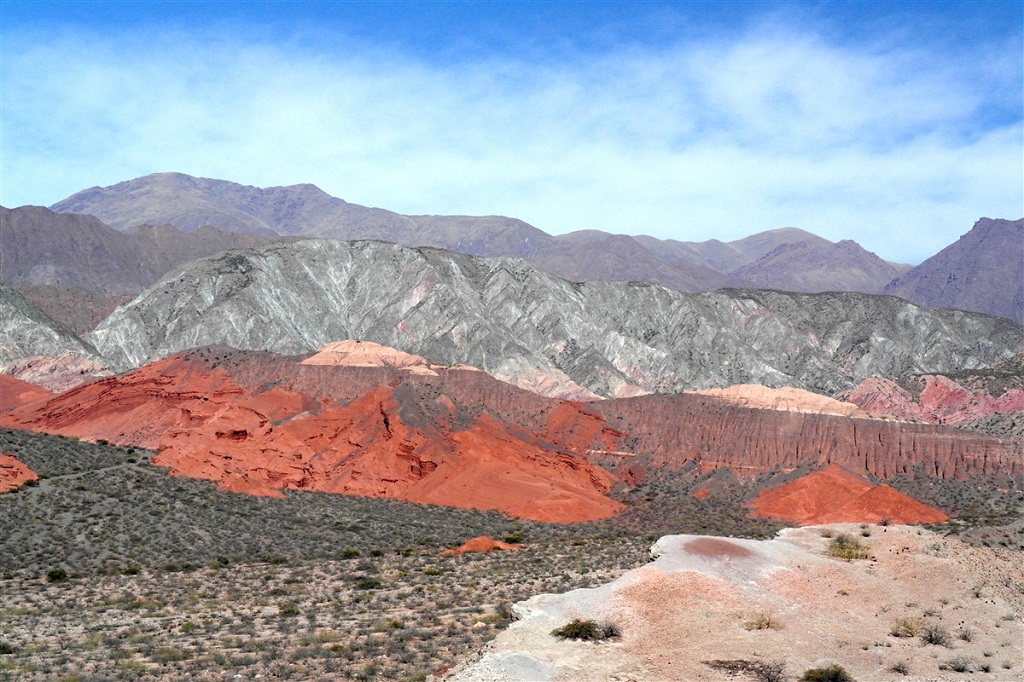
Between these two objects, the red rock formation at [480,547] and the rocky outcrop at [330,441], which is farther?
the rocky outcrop at [330,441]

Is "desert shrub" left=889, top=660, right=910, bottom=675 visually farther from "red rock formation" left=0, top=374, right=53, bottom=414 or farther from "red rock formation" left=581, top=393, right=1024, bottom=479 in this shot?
"red rock formation" left=0, top=374, right=53, bottom=414

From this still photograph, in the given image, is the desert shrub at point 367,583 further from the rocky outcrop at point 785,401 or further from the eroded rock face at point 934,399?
the eroded rock face at point 934,399

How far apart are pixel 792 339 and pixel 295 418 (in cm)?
11957

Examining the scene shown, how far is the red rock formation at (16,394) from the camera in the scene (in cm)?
9456

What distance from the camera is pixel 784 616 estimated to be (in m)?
25.6

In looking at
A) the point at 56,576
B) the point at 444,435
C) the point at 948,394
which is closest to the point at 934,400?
the point at 948,394

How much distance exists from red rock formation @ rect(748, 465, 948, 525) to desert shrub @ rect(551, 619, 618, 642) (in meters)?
44.3

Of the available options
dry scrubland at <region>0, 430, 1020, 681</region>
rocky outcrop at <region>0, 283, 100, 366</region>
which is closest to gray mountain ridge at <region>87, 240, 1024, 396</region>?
rocky outcrop at <region>0, 283, 100, 366</region>

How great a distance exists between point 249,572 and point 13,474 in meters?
18.2

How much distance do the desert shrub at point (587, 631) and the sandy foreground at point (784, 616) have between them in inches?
9.8

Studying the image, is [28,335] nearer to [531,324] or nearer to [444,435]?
[531,324]

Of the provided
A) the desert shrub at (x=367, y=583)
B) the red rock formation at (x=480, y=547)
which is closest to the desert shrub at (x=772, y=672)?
the desert shrub at (x=367, y=583)

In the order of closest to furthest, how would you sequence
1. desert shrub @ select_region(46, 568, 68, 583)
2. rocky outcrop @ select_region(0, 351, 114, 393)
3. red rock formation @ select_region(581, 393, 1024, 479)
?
1. desert shrub @ select_region(46, 568, 68, 583)
2. red rock formation @ select_region(581, 393, 1024, 479)
3. rocky outcrop @ select_region(0, 351, 114, 393)

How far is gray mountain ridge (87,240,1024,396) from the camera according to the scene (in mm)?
151750
